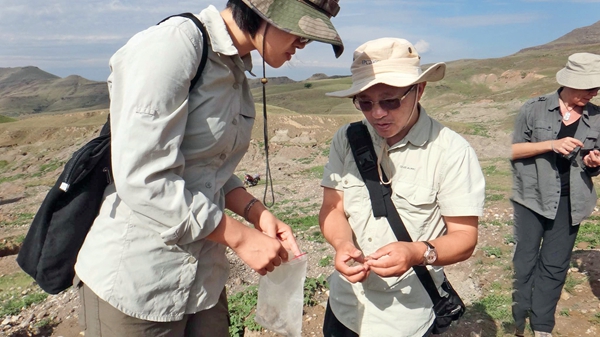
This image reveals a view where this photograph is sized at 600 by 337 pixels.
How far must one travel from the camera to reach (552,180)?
13.0 feet

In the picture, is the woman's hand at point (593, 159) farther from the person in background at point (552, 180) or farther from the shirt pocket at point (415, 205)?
the shirt pocket at point (415, 205)

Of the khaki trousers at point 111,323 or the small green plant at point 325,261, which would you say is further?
the small green plant at point 325,261

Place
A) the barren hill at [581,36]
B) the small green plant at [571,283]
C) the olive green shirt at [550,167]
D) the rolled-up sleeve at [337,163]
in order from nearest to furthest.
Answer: the rolled-up sleeve at [337,163]
the olive green shirt at [550,167]
the small green plant at [571,283]
the barren hill at [581,36]

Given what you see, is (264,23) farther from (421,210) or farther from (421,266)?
(421,266)

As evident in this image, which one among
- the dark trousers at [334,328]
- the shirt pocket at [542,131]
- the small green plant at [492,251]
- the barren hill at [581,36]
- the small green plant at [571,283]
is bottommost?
the barren hill at [581,36]

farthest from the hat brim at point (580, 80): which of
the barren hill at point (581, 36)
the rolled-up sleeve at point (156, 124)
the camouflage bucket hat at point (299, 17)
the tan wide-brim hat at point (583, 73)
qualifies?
the barren hill at point (581, 36)

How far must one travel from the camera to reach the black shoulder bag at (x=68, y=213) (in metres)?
1.71

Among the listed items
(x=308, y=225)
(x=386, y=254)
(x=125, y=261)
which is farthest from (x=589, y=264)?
(x=125, y=261)

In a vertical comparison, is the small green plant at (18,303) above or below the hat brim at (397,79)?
below

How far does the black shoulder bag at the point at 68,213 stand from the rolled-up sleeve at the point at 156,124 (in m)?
0.14

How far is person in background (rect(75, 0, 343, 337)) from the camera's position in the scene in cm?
150

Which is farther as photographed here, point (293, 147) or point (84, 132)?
point (84, 132)

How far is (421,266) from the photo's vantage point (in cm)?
227

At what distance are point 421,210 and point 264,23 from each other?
3.79 feet
